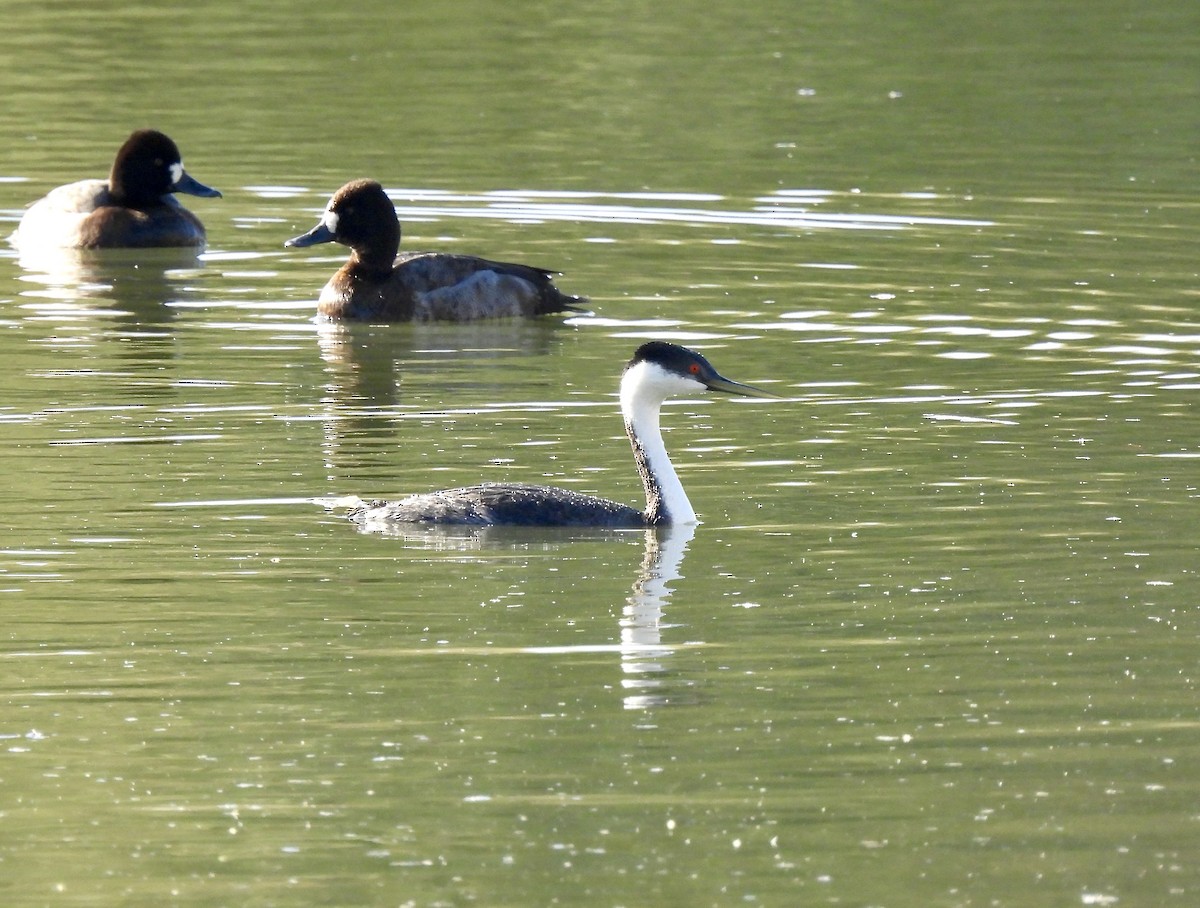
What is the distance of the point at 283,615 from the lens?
32.4 ft

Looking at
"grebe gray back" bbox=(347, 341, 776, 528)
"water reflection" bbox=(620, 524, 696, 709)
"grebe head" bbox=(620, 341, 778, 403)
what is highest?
"grebe head" bbox=(620, 341, 778, 403)

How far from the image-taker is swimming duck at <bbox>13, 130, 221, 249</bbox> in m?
21.3

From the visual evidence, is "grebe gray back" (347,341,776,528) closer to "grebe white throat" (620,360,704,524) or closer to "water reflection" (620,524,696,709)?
"grebe white throat" (620,360,704,524)

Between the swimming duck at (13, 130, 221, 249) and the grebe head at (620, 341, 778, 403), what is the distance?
10146 millimetres

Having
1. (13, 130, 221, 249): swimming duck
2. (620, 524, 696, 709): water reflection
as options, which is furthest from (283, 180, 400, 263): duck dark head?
(620, 524, 696, 709): water reflection

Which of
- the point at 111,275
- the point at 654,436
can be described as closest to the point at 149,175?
the point at 111,275

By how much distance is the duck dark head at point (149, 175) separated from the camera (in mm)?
21734

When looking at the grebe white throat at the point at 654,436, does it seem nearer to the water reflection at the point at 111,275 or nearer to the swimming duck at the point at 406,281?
the swimming duck at the point at 406,281

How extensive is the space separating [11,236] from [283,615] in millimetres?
12722

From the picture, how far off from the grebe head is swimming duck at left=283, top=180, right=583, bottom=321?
602 cm

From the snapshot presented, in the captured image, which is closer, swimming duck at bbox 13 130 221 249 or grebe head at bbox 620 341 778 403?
grebe head at bbox 620 341 778 403

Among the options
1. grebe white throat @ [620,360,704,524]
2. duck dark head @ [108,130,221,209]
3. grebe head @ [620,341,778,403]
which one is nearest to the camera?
grebe white throat @ [620,360,704,524]

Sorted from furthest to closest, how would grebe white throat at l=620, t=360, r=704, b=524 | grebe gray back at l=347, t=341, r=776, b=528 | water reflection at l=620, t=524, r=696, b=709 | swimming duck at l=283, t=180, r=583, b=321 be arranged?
swimming duck at l=283, t=180, r=583, b=321 → grebe white throat at l=620, t=360, r=704, b=524 → grebe gray back at l=347, t=341, r=776, b=528 → water reflection at l=620, t=524, r=696, b=709

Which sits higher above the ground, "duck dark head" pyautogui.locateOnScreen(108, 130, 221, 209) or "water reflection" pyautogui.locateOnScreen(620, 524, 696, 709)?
"duck dark head" pyautogui.locateOnScreen(108, 130, 221, 209)
